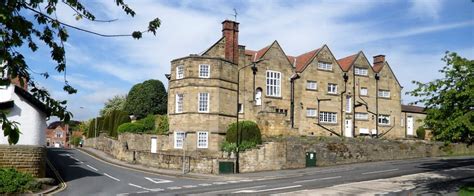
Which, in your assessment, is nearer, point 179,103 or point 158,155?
point 158,155

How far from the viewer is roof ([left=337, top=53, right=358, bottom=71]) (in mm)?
53034

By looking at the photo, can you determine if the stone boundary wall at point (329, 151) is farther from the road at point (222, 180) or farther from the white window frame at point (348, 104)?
the white window frame at point (348, 104)

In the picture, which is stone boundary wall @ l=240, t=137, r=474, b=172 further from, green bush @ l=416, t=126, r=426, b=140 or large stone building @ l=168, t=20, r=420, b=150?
green bush @ l=416, t=126, r=426, b=140

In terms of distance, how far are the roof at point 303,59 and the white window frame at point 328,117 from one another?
18.3 ft

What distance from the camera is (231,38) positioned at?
150ft

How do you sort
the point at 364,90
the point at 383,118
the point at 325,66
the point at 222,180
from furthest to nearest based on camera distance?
the point at 383,118 < the point at 364,90 < the point at 325,66 < the point at 222,180

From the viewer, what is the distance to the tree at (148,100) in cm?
5972

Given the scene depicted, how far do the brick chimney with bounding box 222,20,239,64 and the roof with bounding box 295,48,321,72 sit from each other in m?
8.28

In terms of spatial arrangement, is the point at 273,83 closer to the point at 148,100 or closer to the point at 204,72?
the point at 204,72

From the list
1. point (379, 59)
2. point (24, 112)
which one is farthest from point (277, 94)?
point (24, 112)

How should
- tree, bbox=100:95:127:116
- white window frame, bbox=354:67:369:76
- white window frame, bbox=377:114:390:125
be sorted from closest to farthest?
1. white window frame, bbox=354:67:369:76
2. white window frame, bbox=377:114:390:125
3. tree, bbox=100:95:127:116

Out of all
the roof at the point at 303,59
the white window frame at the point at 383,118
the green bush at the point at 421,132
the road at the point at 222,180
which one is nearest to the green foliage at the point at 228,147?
the road at the point at 222,180

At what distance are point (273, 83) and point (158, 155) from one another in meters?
15.2

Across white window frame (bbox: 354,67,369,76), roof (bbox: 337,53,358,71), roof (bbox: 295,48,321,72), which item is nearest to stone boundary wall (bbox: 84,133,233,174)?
roof (bbox: 295,48,321,72)
